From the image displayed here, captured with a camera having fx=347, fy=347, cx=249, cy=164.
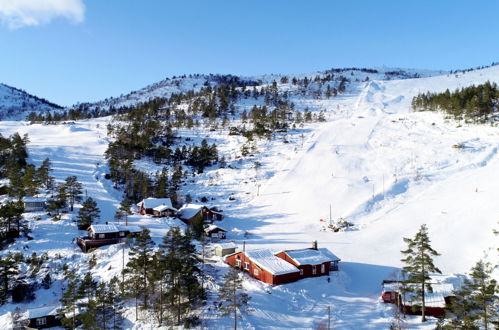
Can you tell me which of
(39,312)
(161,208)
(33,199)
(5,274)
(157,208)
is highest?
(33,199)

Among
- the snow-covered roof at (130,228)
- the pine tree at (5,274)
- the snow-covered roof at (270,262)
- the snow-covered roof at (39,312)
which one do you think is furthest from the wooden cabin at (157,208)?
the snow-covered roof at (39,312)

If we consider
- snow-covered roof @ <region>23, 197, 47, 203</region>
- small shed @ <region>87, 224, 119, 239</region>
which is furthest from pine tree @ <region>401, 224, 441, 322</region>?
snow-covered roof @ <region>23, 197, 47, 203</region>

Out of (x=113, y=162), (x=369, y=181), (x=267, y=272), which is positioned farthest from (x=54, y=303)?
(x=369, y=181)

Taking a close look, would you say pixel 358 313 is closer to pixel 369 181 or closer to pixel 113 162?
pixel 369 181

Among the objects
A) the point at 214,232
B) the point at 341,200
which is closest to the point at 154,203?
the point at 214,232

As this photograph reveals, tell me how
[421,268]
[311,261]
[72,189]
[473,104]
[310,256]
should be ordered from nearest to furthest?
[421,268], [311,261], [310,256], [72,189], [473,104]

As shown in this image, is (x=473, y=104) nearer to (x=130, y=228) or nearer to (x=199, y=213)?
(x=199, y=213)

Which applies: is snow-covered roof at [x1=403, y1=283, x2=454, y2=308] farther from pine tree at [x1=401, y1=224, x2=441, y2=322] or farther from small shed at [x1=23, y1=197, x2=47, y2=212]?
small shed at [x1=23, y1=197, x2=47, y2=212]
